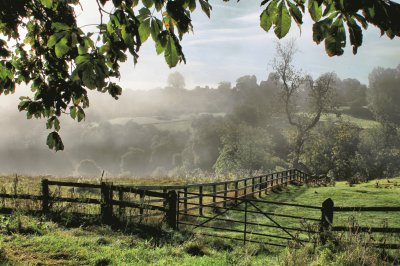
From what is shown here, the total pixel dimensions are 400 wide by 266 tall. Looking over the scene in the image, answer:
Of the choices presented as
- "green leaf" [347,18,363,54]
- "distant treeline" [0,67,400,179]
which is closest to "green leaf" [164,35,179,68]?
"green leaf" [347,18,363,54]

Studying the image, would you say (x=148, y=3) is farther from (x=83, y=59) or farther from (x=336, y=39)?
(x=336, y=39)

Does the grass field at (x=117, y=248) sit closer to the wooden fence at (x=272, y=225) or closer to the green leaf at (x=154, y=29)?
the wooden fence at (x=272, y=225)

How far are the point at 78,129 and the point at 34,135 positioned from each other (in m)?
18.0

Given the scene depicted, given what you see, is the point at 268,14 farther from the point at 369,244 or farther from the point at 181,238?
the point at 181,238

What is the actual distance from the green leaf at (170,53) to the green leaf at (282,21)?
0.76m

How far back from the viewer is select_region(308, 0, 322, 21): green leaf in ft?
8.20

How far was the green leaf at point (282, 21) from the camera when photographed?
2.37 meters

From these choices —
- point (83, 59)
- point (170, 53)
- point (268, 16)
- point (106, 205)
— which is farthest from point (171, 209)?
point (268, 16)

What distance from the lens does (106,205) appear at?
1022 cm

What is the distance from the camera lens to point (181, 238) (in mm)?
9055

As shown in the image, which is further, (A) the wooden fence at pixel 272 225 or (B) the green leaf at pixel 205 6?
(A) the wooden fence at pixel 272 225

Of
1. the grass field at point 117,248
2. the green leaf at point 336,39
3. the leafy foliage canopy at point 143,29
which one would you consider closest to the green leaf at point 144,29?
the leafy foliage canopy at point 143,29

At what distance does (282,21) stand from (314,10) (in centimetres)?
29

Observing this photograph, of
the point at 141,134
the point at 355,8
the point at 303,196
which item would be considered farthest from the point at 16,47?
the point at 141,134
